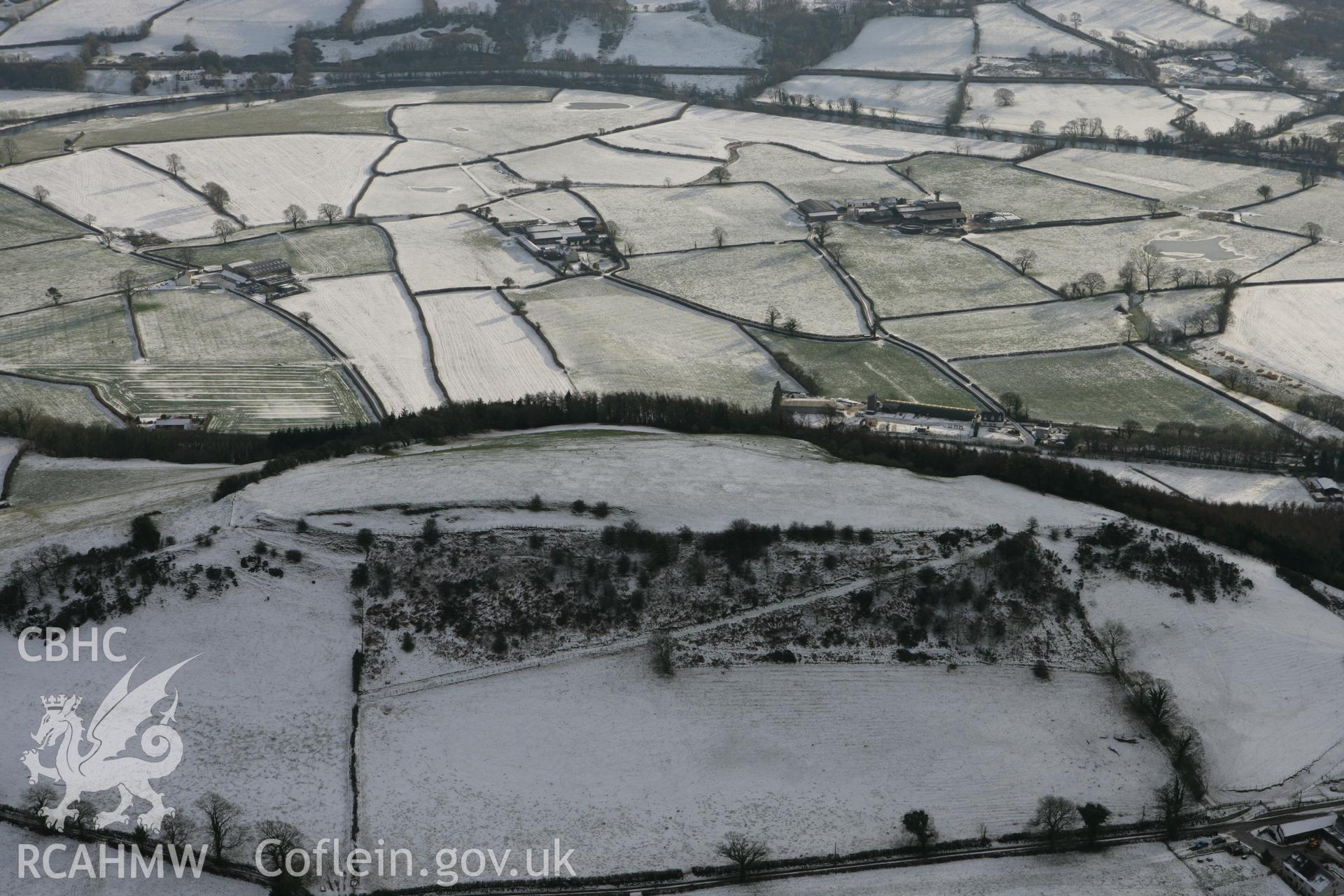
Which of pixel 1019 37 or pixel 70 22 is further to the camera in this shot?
pixel 70 22

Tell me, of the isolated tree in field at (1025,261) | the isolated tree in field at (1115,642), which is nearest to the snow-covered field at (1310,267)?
the isolated tree in field at (1025,261)

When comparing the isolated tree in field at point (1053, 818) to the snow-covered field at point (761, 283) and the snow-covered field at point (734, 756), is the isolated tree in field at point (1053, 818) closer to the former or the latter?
the snow-covered field at point (734, 756)

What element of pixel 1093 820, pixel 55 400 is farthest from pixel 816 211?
pixel 1093 820

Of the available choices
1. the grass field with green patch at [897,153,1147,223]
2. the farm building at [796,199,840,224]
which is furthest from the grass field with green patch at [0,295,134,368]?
the grass field with green patch at [897,153,1147,223]

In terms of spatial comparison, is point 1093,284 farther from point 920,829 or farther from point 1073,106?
point 920,829

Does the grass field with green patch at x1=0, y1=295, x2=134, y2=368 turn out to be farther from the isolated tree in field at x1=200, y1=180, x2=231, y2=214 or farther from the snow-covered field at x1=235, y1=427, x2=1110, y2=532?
the snow-covered field at x1=235, y1=427, x2=1110, y2=532

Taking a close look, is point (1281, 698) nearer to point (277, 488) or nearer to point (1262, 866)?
point (1262, 866)
